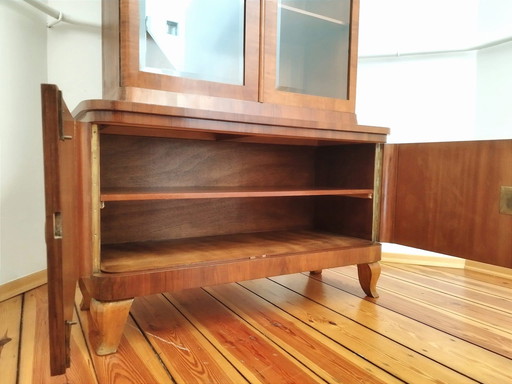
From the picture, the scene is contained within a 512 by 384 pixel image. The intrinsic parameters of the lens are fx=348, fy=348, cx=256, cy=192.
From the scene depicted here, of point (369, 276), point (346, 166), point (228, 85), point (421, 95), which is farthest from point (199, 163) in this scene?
point (421, 95)

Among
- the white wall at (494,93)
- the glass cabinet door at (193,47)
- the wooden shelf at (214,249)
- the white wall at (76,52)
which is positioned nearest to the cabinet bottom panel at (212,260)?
the wooden shelf at (214,249)

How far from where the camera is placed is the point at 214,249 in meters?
0.91

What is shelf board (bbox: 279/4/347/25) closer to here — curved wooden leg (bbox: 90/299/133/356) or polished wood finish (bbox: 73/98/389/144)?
polished wood finish (bbox: 73/98/389/144)

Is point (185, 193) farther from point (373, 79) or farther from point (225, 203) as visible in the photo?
point (373, 79)

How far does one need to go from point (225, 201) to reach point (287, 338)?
1.55 ft

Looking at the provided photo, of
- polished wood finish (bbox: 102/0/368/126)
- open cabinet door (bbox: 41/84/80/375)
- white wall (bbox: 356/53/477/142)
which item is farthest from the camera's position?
white wall (bbox: 356/53/477/142)

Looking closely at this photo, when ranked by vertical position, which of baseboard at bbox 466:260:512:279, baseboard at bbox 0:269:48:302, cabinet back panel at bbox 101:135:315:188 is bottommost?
baseboard at bbox 466:260:512:279

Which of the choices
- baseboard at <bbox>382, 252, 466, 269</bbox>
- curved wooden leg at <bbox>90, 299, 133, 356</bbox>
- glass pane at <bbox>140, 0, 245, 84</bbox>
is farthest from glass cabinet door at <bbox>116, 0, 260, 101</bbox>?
baseboard at <bbox>382, 252, 466, 269</bbox>

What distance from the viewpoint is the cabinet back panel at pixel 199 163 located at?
0.96 metres

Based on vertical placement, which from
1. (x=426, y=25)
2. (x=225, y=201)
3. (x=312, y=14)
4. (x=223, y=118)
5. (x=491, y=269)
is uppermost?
(x=426, y=25)

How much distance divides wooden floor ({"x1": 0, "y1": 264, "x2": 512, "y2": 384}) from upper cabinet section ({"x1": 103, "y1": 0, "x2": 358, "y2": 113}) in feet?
1.81

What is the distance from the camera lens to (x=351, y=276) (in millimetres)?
1306

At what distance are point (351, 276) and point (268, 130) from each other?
74 cm

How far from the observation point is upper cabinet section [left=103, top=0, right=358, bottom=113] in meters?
0.79
